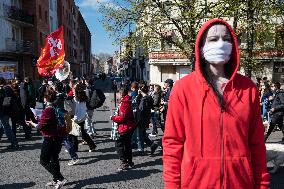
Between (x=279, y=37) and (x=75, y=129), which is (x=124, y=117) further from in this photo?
(x=279, y=37)

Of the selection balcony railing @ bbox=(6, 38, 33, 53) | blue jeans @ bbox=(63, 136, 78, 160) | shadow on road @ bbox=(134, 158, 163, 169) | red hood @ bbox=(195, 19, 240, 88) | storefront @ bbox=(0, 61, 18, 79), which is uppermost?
balcony railing @ bbox=(6, 38, 33, 53)

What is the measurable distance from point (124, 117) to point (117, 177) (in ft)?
4.11

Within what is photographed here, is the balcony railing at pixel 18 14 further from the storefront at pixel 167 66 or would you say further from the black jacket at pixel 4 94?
the black jacket at pixel 4 94

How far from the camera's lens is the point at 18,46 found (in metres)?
32.7

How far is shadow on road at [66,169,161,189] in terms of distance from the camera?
6.65m

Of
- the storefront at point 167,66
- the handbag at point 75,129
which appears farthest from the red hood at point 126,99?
the storefront at point 167,66

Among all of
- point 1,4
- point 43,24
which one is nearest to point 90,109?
point 1,4

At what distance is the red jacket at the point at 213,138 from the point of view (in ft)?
7.18

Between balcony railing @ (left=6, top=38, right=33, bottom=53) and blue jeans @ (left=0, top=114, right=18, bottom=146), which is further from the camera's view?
balcony railing @ (left=6, top=38, right=33, bottom=53)

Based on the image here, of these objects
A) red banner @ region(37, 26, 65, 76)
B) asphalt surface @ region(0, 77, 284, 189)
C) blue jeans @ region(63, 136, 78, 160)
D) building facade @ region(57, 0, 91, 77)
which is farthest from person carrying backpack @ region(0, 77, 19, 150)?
building facade @ region(57, 0, 91, 77)

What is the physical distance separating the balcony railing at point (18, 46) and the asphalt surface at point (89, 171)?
2349 cm

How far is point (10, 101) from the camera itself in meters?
9.67

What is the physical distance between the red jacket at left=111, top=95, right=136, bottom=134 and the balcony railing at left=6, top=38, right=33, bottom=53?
26.4 meters

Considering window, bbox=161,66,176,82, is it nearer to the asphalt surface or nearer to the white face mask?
the asphalt surface
